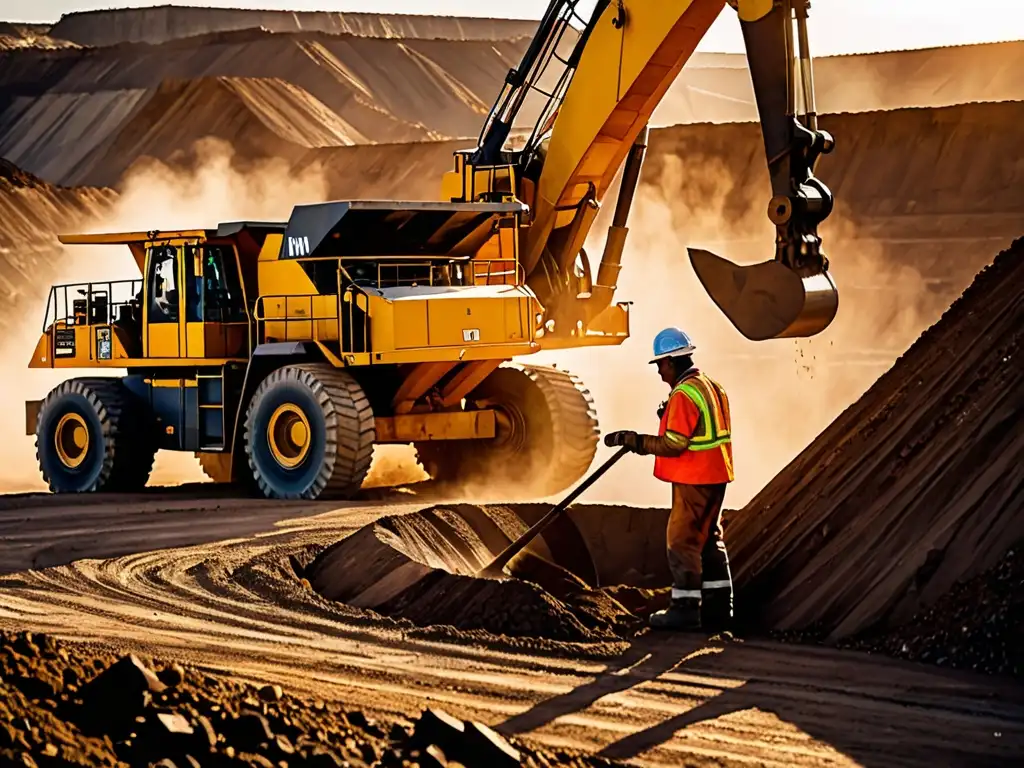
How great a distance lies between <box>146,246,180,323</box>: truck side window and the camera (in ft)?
→ 54.1

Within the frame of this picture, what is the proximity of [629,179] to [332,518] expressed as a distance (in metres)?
4.47

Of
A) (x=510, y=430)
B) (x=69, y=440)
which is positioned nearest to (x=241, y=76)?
(x=69, y=440)

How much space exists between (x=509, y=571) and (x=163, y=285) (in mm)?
6584

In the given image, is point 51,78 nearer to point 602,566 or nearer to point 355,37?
point 355,37

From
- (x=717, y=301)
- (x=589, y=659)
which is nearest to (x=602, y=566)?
(x=717, y=301)

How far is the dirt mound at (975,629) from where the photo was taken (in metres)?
8.00

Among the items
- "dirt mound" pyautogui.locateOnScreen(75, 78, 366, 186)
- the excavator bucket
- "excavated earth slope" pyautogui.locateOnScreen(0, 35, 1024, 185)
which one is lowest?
the excavator bucket

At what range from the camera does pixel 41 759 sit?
5754 mm

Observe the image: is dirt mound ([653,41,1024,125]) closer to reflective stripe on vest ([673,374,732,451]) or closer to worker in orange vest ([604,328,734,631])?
worker in orange vest ([604,328,734,631])

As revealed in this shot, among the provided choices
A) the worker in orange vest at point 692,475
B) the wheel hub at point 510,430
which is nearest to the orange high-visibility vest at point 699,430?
the worker in orange vest at point 692,475

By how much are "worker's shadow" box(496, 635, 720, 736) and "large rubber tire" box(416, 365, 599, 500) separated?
7010mm

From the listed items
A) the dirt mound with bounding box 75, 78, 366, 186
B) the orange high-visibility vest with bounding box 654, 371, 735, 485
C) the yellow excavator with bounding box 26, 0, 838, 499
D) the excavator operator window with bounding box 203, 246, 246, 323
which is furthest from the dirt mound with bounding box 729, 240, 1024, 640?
the dirt mound with bounding box 75, 78, 366, 186

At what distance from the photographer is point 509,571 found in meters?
11.5

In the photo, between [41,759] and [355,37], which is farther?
[355,37]
